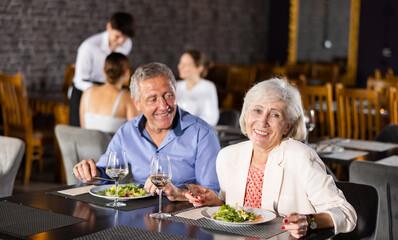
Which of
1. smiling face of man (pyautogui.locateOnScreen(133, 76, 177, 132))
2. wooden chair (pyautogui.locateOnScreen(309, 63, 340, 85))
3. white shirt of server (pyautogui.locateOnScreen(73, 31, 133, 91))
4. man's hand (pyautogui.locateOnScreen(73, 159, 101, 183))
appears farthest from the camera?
wooden chair (pyautogui.locateOnScreen(309, 63, 340, 85))

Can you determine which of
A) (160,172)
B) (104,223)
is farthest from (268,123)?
(104,223)

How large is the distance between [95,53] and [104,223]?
10.9 ft

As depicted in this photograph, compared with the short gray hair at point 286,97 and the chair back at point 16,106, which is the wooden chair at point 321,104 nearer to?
the chair back at point 16,106

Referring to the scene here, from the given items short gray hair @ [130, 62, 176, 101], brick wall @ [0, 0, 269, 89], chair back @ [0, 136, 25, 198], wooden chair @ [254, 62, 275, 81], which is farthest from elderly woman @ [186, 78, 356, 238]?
wooden chair @ [254, 62, 275, 81]

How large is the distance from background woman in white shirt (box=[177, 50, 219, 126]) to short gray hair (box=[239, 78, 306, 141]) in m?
2.77

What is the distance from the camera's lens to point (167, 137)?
267 centimetres

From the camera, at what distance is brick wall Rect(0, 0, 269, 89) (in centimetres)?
706

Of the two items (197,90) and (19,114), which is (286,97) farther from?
(19,114)

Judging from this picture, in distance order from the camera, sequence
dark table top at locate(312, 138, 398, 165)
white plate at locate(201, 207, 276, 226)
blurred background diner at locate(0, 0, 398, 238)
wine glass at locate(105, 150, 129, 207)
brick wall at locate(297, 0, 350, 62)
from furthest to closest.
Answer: brick wall at locate(297, 0, 350, 62) → blurred background diner at locate(0, 0, 398, 238) → dark table top at locate(312, 138, 398, 165) → wine glass at locate(105, 150, 129, 207) → white plate at locate(201, 207, 276, 226)

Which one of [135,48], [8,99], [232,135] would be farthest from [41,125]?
[135,48]

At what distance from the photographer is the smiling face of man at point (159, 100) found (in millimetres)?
2633

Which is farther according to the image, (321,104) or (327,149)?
(321,104)

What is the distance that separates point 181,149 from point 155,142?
Result: 0.13 metres

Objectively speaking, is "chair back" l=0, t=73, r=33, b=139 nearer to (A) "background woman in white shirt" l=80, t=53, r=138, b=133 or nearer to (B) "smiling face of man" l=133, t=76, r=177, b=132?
(A) "background woman in white shirt" l=80, t=53, r=138, b=133
